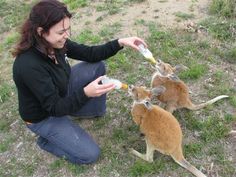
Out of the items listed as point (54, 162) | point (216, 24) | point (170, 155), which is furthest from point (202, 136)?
point (216, 24)

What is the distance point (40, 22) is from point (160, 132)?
1.75m

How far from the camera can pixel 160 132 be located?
4613 millimetres

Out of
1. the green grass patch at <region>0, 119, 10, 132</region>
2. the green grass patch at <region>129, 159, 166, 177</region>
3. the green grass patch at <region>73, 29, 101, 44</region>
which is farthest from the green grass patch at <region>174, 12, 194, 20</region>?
the green grass patch at <region>0, 119, 10, 132</region>

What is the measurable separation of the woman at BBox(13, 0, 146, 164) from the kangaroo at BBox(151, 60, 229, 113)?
0.62 meters

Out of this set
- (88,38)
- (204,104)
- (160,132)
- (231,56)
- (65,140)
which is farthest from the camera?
(88,38)

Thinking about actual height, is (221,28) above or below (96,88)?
below

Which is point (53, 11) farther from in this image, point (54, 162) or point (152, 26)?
point (152, 26)

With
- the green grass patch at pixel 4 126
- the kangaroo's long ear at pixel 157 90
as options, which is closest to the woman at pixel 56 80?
the kangaroo's long ear at pixel 157 90

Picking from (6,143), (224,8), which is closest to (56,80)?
(6,143)

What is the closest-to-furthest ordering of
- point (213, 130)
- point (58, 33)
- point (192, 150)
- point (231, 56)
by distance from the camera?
1. point (58, 33)
2. point (192, 150)
3. point (213, 130)
4. point (231, 56)

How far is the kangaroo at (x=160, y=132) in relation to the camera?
4590 mm

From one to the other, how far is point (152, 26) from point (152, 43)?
1.85 ft

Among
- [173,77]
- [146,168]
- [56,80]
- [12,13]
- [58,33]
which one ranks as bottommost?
[146,168]

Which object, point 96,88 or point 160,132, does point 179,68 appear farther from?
point 96,88
